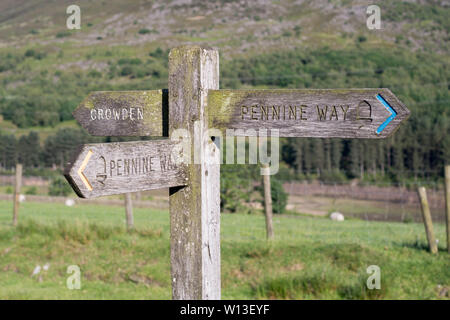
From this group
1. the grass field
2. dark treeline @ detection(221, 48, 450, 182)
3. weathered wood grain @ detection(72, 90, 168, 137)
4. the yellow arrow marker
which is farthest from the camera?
dark treeline @ detection(221, 48, 450, 182)

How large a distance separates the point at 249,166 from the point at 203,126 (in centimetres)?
2438

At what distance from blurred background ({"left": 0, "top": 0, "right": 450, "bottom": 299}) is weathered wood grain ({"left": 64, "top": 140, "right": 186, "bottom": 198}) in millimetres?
443

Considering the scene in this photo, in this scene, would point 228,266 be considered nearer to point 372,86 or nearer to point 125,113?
point 125,113

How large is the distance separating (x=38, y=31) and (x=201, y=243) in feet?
389

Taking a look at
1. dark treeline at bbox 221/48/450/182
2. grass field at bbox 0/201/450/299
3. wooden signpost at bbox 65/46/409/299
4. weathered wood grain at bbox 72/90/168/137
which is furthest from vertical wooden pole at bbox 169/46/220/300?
dark treeline at bbox 221/48/450/182

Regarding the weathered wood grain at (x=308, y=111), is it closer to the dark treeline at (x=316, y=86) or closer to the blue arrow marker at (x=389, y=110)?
the blue arrow marker at (x=389, y=110)

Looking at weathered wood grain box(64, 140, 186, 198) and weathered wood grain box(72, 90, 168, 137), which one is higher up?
weathered wood grain box(72, 90, 168, 137)

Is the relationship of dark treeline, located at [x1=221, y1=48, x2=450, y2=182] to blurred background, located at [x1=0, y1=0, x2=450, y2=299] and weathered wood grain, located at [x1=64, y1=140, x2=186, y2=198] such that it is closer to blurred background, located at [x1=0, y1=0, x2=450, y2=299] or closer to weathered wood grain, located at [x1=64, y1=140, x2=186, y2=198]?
blurred background, located at [x1=0, y1=0, x2=450, y2=299]

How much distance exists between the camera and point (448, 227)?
8.91 metres

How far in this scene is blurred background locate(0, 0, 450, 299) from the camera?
8680mm

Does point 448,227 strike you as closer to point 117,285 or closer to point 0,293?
point 117,285

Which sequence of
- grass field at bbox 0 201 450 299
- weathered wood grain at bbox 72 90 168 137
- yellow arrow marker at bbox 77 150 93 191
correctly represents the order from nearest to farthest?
1. yellow arrow marker at bbox 77 150 93 191
2. weathered wood grain at bbox 72 90 168 137
3. grass field at bbox 0 201 450 299

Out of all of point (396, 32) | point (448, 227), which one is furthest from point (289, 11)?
point (448, 227)

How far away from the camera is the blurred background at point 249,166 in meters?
8.68
